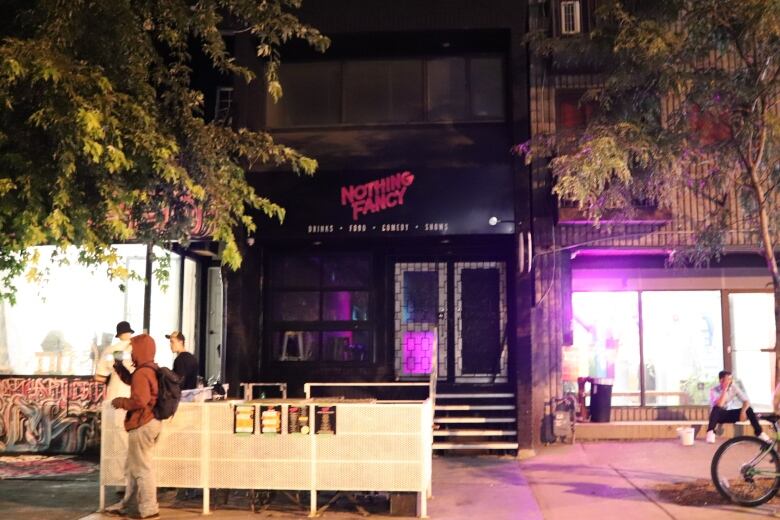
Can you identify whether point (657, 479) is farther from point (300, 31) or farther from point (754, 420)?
point (300, 31)

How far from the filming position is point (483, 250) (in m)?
12.6

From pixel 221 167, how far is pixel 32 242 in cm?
258

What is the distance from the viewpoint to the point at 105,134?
6.64m

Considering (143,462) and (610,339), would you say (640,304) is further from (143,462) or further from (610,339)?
(143,462)

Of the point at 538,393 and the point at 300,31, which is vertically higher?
the point at 300,31

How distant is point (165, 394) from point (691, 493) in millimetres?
6027

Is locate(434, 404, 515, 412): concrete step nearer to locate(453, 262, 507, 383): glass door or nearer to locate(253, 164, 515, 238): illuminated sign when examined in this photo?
locate(453, 262, 507, 383): glass door

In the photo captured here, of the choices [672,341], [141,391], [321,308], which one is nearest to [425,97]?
[321,308]

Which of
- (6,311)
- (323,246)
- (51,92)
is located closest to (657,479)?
(323,246)

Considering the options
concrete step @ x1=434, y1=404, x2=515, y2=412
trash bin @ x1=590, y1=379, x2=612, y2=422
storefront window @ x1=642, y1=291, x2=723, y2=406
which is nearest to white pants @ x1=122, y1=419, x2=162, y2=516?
concrete step @ x1=434, y1=404, x2=515, y2=412

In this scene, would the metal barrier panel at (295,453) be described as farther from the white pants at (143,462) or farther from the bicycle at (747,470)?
the bicycle at (747,470)

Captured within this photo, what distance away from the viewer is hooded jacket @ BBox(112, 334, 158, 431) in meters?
7.68

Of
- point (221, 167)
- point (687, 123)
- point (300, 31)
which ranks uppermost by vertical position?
point (300, 31)

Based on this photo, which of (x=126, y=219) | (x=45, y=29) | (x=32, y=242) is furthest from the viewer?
(x=126, y=219)
